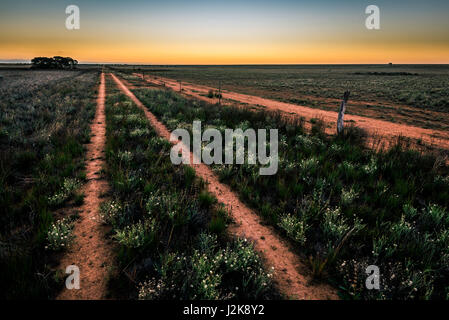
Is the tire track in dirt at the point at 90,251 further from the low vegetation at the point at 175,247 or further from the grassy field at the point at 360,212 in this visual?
the grassy field at the point at 360,212

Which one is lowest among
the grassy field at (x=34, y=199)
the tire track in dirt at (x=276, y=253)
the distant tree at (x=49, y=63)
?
the tire track in dirt at (x=276, y=253)

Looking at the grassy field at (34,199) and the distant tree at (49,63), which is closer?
the grassy field at (34,199)

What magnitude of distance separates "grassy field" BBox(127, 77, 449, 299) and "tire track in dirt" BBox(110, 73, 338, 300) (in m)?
0.18

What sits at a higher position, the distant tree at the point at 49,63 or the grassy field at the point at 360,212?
the distant tree at the point at 49,63

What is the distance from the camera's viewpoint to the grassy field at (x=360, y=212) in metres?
3.21

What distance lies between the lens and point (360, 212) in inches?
179

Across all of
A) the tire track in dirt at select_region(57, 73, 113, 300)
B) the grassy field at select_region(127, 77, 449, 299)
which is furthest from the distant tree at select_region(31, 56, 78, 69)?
the grassy field at select_region(127, 77, 449, 299)

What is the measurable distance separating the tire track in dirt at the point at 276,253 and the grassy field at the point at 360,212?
18 centimetres

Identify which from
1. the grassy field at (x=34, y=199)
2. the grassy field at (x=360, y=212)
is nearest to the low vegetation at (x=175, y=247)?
the grassy field at (x=34, y=199)

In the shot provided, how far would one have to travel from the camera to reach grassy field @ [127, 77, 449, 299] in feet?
10.5

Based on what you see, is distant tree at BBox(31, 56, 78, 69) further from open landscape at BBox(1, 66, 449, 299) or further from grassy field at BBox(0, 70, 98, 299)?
open landscape at BBox(1, 66, 449, 299)
